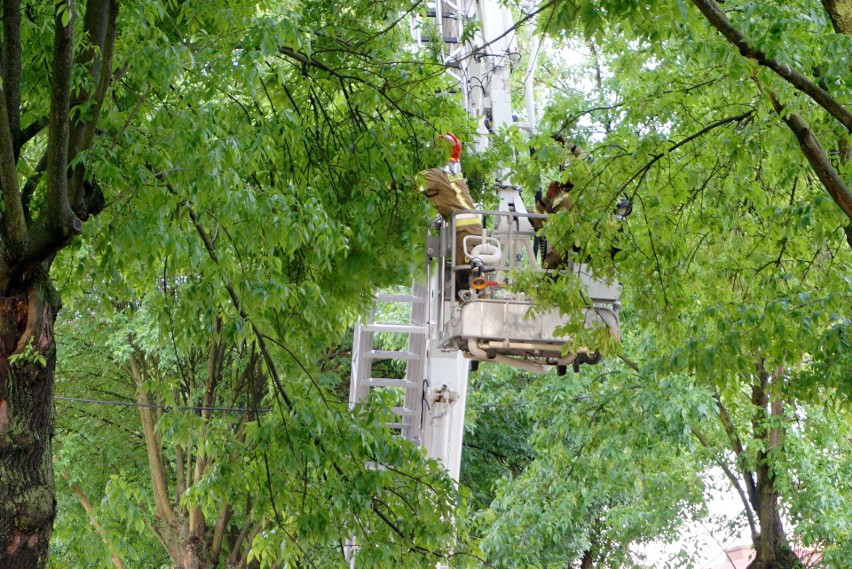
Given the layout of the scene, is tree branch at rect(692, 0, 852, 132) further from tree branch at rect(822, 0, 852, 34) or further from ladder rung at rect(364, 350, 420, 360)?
ladder rung at rect(364, 350, 420, 360)

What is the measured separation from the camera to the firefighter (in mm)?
9445

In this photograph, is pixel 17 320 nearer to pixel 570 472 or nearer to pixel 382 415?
pixel 382 415

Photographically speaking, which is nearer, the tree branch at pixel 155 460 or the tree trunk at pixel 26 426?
the tree trunk at pixel 26 426

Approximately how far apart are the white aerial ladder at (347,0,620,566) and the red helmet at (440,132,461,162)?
1.48 ft

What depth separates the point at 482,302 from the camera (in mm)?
9266

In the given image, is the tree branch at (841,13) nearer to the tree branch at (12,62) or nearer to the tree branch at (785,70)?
the tree branch at (785,70)

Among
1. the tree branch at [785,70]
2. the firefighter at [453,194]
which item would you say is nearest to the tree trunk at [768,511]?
the firefighter at [453,194]

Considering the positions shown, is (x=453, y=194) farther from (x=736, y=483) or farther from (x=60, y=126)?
(x=736, y=483)

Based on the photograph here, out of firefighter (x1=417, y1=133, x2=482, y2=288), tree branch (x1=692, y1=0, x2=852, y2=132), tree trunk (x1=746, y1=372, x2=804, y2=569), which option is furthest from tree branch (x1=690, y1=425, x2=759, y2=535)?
tree branch (x1=692, y1=0, x2=852, y2=132)

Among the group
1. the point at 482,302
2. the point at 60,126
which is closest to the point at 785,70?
the point at 482,302

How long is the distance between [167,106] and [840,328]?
15.8 ft

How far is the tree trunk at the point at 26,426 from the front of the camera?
19.7 feet

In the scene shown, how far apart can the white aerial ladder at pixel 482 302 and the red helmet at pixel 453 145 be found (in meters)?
0.45

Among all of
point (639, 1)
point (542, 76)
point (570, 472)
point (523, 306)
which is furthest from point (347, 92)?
point (542, 76)
